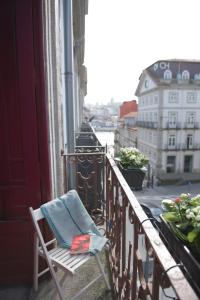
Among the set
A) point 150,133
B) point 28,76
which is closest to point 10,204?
point 28,76

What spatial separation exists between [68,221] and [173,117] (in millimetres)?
21989

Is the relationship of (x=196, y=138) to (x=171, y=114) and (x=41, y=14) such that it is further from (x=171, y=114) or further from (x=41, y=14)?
(x=41, y=14)

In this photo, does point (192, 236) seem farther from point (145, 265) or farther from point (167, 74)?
point (167, 74)

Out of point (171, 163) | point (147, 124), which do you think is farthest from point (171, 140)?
point (147, 124)

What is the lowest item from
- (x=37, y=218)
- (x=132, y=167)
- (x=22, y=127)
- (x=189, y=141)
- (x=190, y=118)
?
(x=189, y=141)

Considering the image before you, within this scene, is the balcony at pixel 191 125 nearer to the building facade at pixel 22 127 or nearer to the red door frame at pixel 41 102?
the building facade at pixel 22 127

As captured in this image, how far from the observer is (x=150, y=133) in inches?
986

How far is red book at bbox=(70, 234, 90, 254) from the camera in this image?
6.37ft

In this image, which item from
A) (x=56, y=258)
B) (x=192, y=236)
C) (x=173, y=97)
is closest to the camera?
(x=192, y=236)

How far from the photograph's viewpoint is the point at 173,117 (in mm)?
22641

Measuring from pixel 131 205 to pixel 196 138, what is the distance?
24460mm

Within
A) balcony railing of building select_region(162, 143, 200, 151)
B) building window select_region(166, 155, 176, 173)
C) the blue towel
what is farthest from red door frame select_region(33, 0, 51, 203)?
building window select_region(166, 155, 176, 173)

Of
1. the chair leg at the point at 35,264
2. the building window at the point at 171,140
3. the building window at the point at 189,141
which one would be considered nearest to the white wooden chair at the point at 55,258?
the chair leg at the point at 35,264

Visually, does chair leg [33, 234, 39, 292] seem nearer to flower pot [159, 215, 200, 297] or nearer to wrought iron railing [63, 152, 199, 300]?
wrought iron railing [63, 152, 199, 300]
